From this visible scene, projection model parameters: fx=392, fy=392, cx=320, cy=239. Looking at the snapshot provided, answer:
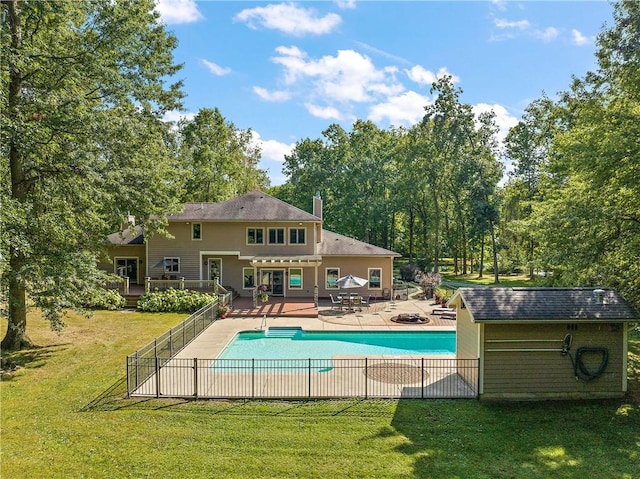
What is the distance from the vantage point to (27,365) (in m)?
12.8

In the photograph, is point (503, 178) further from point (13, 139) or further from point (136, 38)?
point (13, 139)

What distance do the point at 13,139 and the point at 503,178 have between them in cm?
4187

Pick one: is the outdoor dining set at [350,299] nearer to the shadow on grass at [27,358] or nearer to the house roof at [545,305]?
the house roof at [545,305]

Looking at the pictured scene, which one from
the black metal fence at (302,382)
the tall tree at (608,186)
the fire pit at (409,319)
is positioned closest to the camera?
the black metal fence at (302,382)

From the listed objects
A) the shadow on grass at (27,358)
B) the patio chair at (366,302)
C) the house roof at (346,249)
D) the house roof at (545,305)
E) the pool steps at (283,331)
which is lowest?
the pool steps at (283,331)

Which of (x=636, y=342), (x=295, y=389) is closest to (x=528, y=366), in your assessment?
(x=295, y=389)

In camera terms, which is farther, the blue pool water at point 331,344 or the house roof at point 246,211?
the house roof at point 246,211

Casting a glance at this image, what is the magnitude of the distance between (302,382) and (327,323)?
8.56m

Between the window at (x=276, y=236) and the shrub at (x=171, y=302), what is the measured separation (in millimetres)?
5804

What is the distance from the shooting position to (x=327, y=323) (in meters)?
20.3

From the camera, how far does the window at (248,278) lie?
26.8 m

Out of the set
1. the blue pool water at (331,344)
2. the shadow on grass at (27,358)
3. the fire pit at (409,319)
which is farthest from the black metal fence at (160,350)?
the fire pit at (409,319)

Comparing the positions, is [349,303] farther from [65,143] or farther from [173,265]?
[65,143]

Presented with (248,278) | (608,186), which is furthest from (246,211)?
(608,186)
